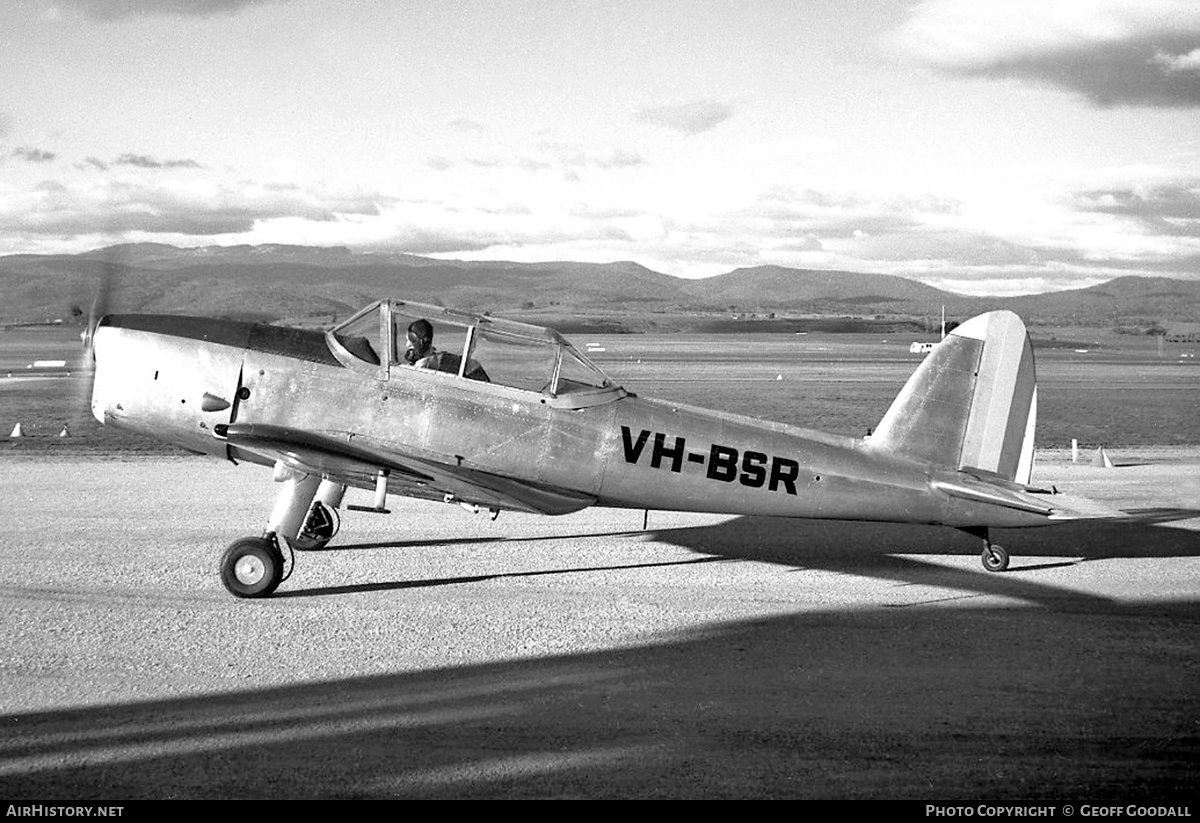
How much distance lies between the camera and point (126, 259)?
10.7 metres

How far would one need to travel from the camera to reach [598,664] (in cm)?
725

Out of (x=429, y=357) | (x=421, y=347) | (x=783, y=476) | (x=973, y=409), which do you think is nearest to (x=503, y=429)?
(x=429, y=357)

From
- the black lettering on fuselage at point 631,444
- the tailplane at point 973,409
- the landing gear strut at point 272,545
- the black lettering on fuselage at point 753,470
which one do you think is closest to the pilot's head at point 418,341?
the landing gear strut at point 272,545

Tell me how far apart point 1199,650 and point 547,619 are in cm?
474

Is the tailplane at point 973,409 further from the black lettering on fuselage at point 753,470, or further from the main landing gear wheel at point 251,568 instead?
the main landing gear wheel at point 251,568

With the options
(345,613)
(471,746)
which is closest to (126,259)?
(345,613)

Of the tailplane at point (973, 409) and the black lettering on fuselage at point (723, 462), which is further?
the tailplane at point (973, 409)

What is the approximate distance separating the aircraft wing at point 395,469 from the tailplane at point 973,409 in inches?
117

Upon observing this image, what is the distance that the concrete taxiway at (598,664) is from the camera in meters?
5.42

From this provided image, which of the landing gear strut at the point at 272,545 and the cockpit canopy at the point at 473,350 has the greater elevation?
the cockpit canopy at the point at 473,350

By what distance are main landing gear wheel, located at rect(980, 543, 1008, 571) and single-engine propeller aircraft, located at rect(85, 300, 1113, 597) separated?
2.13 ft

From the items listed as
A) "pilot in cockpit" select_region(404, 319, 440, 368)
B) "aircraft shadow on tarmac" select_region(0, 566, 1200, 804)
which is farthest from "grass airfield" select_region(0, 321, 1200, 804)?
"pilot in cockpit" select_region(404, 319, 440, 368)

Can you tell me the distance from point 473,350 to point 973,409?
4.46m

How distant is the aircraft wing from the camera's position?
8539 millimetres
